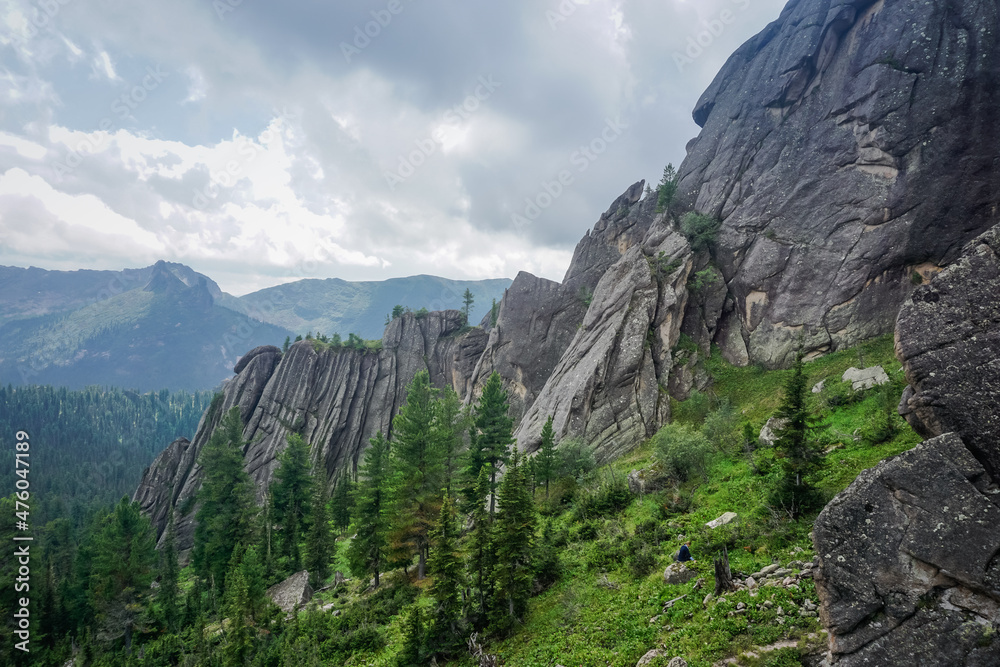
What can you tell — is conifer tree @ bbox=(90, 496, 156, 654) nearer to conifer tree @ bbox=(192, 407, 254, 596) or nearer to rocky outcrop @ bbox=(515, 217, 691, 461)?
conifer tree @ bbox=(192, 407, 254, 596)

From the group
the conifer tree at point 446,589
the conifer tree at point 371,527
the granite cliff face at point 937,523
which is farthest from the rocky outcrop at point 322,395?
Answer: the granite cliff face at point 937,523

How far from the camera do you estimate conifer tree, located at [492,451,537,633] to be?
60.1 feet

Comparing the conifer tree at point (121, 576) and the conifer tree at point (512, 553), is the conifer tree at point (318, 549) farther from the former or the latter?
the conifer tree at point (512, 553)

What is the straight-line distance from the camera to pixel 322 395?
88.8 metres

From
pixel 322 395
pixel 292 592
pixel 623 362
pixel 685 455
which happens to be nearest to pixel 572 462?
pixel 685 455

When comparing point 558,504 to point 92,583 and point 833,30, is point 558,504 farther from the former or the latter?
point 833,30

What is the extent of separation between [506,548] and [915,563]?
13.2 metres

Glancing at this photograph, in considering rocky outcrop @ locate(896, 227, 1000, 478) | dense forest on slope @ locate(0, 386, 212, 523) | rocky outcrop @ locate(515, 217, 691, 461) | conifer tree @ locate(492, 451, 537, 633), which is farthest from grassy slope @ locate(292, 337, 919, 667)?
dense forest on slope @ locate(0, 386, 212, 523)

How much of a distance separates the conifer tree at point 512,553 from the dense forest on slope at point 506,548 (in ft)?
0.28

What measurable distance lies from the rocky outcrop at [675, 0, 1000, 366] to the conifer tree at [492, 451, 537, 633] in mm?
36505

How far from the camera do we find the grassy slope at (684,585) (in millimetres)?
12680

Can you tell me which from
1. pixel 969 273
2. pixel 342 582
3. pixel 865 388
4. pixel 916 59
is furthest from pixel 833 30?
pixel 342 582

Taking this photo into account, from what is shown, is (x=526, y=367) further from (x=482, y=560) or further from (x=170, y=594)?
(x=482, y=560)

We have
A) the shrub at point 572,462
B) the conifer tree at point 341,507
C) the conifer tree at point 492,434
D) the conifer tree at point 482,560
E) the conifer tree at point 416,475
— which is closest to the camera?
the conifer tree at point 482,560
